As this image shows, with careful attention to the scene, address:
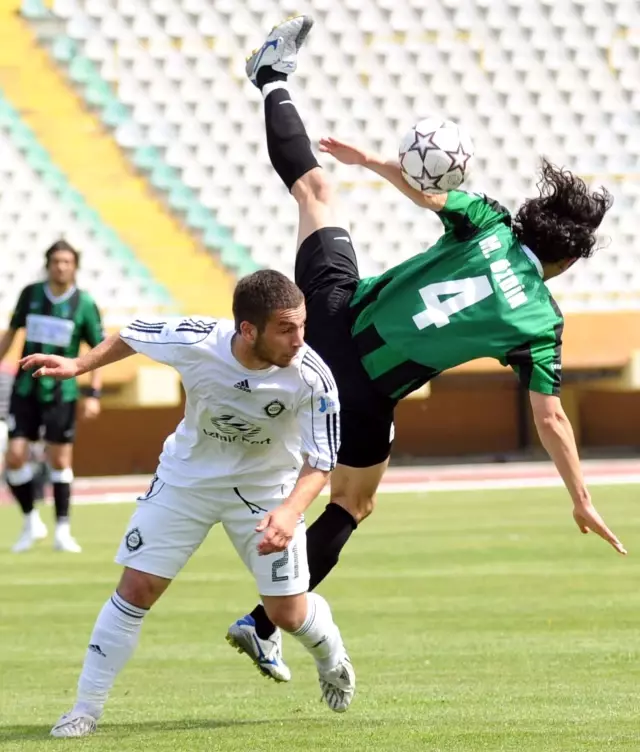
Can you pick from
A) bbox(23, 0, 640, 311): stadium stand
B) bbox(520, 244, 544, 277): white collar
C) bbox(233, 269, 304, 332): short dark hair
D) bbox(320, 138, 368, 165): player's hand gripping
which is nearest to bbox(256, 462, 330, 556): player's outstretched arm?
bbox(233, 269, 304, 332): short dark hair

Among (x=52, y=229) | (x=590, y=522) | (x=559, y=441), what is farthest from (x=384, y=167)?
(x=52, y=229)

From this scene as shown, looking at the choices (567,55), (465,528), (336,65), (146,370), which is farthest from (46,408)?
(567,55)

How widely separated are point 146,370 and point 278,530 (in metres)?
16.8

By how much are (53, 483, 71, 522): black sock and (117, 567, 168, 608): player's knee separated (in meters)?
6.79

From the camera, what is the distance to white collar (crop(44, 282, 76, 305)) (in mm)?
12492

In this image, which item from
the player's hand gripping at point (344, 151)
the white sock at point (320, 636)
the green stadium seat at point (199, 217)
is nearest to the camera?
the white sock at point (320, 636)

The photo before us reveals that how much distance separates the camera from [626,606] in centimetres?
879

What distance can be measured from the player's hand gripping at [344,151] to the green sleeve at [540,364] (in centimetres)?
110

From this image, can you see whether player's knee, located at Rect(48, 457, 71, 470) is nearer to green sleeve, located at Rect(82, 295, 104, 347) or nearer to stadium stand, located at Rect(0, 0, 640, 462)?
Result: green sleeve, located at Rect(82, 295, 104, 347)

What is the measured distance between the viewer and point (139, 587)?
570cm

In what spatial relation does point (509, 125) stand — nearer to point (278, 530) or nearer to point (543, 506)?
point (543, 506)

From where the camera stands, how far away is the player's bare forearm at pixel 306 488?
5266mm

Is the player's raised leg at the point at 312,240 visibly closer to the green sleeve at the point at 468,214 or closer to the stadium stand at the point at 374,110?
the green sleeve at the point at 468,214

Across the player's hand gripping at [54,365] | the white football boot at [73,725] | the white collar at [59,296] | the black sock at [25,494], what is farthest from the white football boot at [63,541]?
the player's hand gripping at [54,365]
